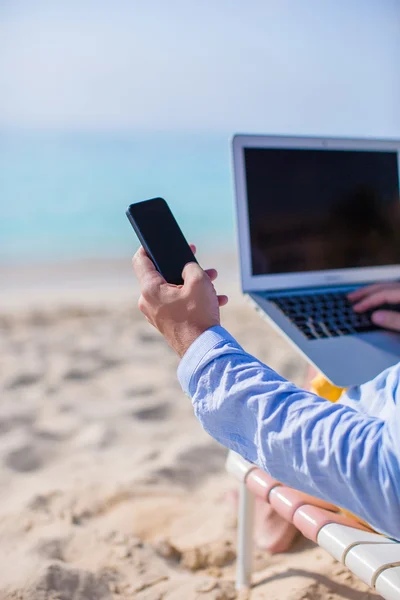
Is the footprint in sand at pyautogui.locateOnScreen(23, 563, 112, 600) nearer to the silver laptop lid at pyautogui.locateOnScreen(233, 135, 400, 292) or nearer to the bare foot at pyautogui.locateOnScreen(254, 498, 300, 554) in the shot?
the bare foot at pyautogui.locateOnScreen(254, 498, 300, 554)

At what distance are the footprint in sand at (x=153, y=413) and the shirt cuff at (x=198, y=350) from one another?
70.7 inches

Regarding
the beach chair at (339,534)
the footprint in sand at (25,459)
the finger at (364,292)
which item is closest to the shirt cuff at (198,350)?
the beach chair at (339,534)

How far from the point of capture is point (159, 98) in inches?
636

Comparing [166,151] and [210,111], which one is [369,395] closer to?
[166,151]

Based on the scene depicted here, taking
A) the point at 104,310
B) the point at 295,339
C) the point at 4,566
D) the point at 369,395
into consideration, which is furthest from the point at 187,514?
the point at 104,310

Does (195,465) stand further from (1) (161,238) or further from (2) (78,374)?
(1) (161,238)

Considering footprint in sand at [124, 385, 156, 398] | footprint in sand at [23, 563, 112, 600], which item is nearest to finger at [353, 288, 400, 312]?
footprint in sand at [23, 563, 112, 600]

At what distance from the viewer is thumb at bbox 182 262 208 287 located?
76 centimetres

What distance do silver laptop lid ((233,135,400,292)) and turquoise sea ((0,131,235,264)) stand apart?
7.48 metres

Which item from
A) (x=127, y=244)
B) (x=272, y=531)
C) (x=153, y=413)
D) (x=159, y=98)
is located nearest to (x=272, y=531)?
(x=272, y=531)

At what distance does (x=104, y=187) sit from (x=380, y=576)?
1250 centimetres

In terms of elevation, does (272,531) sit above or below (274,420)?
below

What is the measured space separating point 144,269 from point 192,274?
0.29ft

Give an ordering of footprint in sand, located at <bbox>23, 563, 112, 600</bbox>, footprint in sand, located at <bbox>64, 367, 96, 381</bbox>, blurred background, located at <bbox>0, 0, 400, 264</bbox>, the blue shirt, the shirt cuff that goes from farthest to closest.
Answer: blurred background, located at <bbox>0, 0, 400, 264</bbox>
footprint in sand, located at <bbox>64, 367, 96, 381</bbox>
footprint in sand, located at <bbox>23, 563, 112, 600</bbox>
the shirt cuff
the blue shirt
